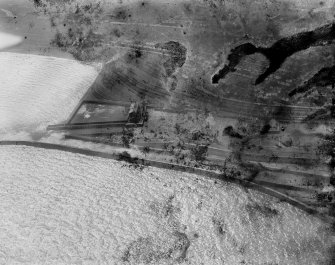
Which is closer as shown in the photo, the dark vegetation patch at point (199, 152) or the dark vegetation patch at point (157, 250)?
the dark vegetation patch at point (157, 250)

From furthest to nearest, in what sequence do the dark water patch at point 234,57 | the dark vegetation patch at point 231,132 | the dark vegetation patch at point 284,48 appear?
1. the dark water patch at point 234,57
2. the dark vegetation patch at point 284,48
3. the dark vegetation patch at point 231,132

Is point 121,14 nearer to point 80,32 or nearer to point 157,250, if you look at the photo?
point 80,32

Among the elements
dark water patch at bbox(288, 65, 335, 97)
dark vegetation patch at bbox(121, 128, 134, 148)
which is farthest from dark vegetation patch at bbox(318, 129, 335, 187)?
dark vegetation patch at bbox(121, 128, 134, 148)

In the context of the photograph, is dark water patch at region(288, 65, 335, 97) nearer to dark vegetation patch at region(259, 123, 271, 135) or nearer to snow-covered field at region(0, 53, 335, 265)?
dark vegetation patch at region(259, 123, 271, 135)

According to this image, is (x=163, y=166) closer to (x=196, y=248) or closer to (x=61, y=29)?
(x=196, y=248)

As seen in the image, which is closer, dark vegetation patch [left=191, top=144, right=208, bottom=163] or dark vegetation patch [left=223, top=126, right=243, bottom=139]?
dark vegetation patch [left=191, top=144, right=208, bottom=163]

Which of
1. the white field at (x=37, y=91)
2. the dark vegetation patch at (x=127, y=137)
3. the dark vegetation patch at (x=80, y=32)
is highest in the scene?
the dark vegetation patch at (x=80, y=32)

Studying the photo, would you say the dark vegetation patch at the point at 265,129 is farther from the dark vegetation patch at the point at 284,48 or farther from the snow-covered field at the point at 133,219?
the snow-covered field at the point at 133,219

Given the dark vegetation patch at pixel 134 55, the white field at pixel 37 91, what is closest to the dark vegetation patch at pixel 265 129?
the dark vegetation patch at pixel 134 55
